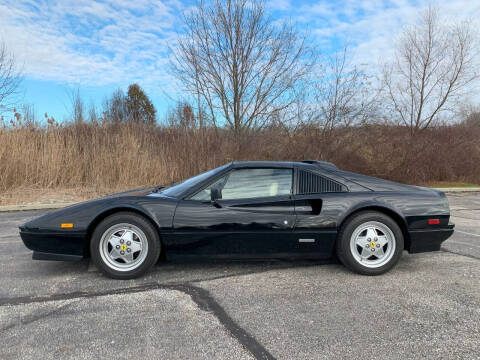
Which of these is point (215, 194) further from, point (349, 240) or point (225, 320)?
point (349, 240)

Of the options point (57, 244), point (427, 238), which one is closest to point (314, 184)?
point (427, 238)

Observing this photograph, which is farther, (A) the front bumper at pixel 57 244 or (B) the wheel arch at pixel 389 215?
(B) the wheel arch at pixel 389 215

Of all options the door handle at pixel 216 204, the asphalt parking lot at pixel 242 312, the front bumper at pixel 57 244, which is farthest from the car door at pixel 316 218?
the front bumper at pixel 57 244

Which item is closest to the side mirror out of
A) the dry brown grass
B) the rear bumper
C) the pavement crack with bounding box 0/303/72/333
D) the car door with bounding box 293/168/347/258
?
the car door with bounding box 293/168/347/258

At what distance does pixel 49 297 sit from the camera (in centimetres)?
265

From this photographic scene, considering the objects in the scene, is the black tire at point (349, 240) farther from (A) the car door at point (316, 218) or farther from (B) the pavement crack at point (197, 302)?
(B) the pavement crack at point (197, 302)

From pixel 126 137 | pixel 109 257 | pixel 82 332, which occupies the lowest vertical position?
pixel 82 332

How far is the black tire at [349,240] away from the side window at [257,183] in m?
0.69

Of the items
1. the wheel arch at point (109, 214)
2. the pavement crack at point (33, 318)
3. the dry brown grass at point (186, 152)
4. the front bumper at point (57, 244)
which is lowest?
the pavement crack at point (33, 318)

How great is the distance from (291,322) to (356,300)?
685 mm

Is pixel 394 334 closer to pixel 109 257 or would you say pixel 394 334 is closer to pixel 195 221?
pixel 195 221

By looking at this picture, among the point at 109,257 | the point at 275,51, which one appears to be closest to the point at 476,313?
the point at 109,257

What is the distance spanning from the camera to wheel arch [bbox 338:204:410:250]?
3146 mm

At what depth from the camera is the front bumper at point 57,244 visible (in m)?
2.98
